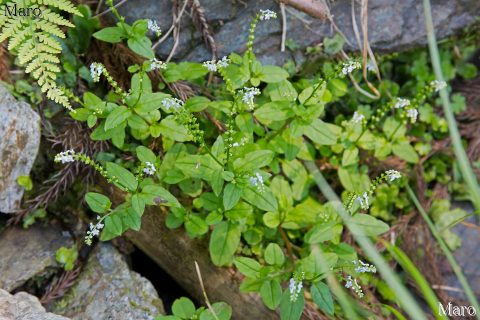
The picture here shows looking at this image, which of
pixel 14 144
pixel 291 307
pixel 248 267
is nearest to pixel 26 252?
pixel 14 144

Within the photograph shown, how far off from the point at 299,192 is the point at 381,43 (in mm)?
1240

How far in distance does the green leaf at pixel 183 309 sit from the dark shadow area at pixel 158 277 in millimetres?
731

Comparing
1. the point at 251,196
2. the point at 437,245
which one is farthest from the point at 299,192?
the point at 437,245

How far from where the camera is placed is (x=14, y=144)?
9.93 ft

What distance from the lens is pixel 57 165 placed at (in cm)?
334

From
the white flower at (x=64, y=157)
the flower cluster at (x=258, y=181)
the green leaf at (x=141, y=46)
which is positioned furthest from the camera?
the green leaf at (x=141, y=46)

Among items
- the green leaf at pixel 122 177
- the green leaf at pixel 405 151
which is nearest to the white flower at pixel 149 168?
the green leaf at pixel 122 177

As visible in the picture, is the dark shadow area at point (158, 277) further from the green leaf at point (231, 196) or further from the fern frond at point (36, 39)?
the fern frond at point (36, 39)

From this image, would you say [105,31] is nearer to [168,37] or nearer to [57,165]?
[168,37]

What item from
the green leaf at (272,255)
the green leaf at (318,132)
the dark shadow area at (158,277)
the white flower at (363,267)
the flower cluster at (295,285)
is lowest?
the dark shadow area at (158,277)

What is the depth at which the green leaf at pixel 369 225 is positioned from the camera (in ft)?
9.43

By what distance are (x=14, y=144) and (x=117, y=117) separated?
0.71 metres

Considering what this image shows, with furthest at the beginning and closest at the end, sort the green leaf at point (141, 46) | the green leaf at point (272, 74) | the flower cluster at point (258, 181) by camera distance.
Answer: the green leaf at point (272, 74), the green leaf at point (141, 46), the flower cluster at point (258, 181)

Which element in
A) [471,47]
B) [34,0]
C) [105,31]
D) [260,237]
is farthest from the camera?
[471,47]
